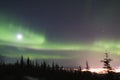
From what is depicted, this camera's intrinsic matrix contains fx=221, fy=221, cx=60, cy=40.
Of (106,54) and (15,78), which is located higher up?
(106,54)

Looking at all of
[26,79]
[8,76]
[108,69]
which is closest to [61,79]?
[26,79]

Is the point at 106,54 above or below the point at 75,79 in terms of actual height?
above

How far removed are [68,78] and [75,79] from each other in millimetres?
5581

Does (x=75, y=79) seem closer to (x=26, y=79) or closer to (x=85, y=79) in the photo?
(x=85, y=79)

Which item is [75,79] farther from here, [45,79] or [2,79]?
[2,79]

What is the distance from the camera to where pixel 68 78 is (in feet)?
567

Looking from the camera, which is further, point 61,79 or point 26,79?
point 61,79

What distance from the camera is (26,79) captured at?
459ft

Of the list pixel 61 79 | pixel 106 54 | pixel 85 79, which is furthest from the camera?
pixel 85 79

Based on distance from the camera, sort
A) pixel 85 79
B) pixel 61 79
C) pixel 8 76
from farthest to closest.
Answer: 1. pixel 85 79
2. pixel 61 79
3. pixel 8 76

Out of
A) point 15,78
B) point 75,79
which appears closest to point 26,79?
point 15,78

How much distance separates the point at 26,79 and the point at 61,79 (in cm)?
3451

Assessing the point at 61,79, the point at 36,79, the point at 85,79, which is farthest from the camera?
the point at 85,79

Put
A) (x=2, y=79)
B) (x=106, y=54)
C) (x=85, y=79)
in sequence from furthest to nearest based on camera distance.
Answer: (x=85, y=79) < (x=2, y=79) < (x=106, y=54)
